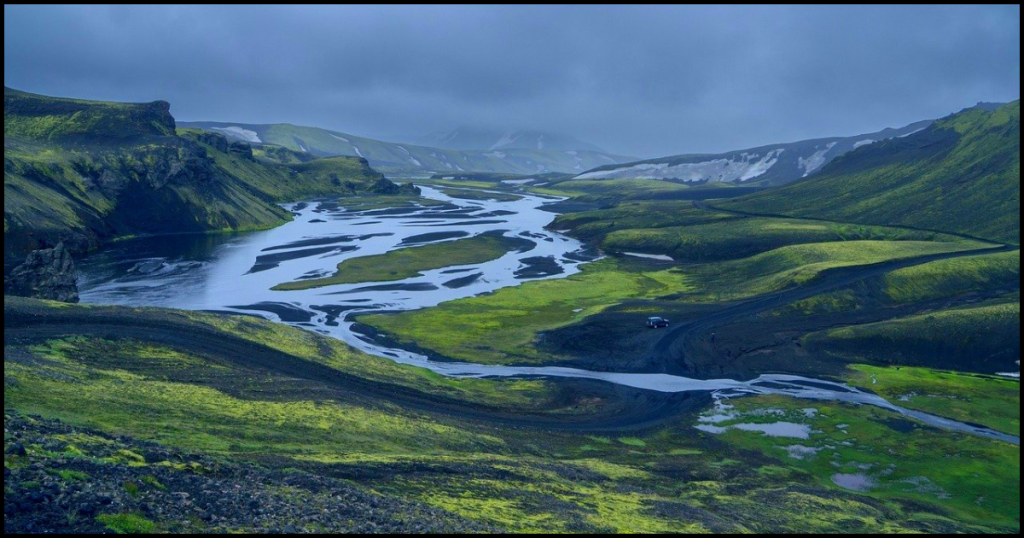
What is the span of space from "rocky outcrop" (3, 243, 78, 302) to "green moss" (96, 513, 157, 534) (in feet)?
238

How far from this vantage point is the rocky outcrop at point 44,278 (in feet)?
269

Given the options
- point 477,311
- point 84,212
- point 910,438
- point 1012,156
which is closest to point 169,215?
point 84,212

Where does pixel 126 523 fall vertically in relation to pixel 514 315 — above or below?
below

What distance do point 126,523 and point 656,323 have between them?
78.4 metres

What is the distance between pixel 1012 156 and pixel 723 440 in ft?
595

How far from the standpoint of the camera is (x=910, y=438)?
190 ft

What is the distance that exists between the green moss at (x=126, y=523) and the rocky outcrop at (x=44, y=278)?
72.5m

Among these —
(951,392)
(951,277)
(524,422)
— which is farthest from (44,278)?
(951,277)

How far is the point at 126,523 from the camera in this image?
2356cm

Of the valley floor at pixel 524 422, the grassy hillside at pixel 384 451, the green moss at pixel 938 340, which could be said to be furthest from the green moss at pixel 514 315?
the green moss at pixel 938 340

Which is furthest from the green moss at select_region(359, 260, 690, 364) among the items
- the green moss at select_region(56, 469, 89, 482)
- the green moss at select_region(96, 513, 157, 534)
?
the green moss at select_region(96, 513, 157, 534)

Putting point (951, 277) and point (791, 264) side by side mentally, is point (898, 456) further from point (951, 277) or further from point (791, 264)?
point (791, 264)

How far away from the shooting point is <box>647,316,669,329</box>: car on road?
94188 mm

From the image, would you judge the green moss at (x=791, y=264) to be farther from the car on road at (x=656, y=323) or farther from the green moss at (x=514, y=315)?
the car on road at (x=656, y=323)
